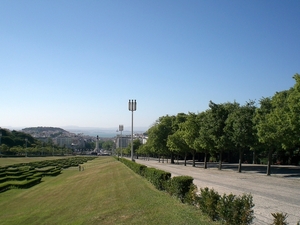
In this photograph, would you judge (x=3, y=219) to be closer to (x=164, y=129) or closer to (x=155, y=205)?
(x=155, y=205)

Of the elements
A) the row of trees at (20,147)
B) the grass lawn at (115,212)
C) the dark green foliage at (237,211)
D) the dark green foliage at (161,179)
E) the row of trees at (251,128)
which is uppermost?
the row of trees at (251,128)

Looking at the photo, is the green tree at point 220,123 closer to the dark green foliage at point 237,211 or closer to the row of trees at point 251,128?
the row of trees at point 251,128

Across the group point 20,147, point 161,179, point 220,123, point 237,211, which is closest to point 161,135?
point 220,123

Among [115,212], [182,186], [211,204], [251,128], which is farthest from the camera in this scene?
[251,128]

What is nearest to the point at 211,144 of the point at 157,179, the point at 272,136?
the point at 272,136

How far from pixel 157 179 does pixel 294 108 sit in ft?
38.4

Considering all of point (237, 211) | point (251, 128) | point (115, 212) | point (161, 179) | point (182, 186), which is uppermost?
point (251, 128)

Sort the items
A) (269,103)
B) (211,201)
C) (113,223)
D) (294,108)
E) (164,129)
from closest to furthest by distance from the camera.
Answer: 1. (211,201)
2. (113,223)
3. (294,108)
4. (269,103)
5. (164,129)

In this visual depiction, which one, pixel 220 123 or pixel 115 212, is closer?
pixel 115 212

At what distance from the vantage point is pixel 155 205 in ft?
40.5

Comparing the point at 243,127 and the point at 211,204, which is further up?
the point at 243,127

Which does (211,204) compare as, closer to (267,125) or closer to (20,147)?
(267,125)

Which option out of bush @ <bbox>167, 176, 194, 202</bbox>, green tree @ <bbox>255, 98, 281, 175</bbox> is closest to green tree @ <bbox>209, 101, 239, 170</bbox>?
green tree @ <bbox>255, 98, 281, 175</bbox>

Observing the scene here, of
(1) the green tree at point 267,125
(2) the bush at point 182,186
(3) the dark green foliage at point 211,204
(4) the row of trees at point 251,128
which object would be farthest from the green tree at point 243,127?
(3) the dark green foliage at point 211,204
